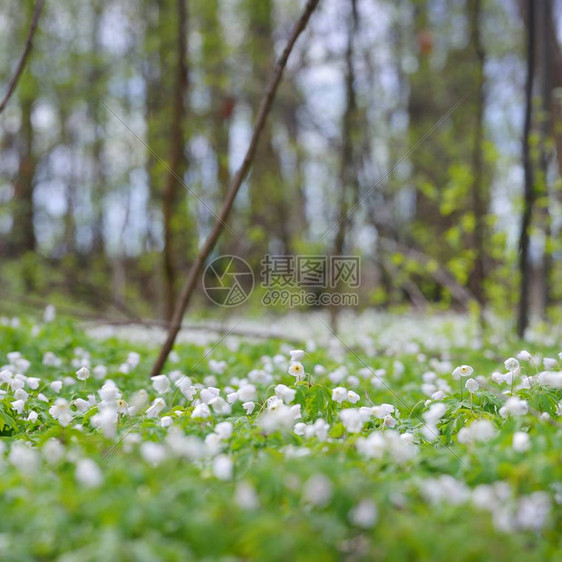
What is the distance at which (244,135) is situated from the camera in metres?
19.9

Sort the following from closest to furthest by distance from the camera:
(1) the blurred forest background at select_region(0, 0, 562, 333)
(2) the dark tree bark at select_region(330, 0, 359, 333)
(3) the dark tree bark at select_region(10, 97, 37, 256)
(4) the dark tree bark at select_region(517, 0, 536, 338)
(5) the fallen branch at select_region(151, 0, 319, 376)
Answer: (5) the fallen branch at select_region(151, 0, 319, 376) < (4) the dark tree bark at select_region(517, 0, 536, 338) < (2) the dark tree bark at select_region(330, 0, 359, 333) < (1) the blurred forest background at select_region(0, 0, 562, 333) < (3) the dark tree bark at select_region(10, 97, 37, 256)

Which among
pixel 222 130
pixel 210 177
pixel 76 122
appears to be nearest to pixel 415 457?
pixel 222 130

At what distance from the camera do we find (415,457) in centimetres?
221

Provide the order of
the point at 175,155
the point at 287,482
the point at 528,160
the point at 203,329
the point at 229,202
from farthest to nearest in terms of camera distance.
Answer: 1. the point at 175,155
2. the point at 528,160
3. the point at 203,329
4. the point at 229,202
5. the point at 287,482

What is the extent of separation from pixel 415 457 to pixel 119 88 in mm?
16588

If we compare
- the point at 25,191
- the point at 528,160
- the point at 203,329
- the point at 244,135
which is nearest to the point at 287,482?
the point at 203,329

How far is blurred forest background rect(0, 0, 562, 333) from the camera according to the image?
12.8 meters

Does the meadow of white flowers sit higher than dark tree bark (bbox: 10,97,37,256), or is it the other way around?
dark tree bark (bbox: 10,97,37,256)

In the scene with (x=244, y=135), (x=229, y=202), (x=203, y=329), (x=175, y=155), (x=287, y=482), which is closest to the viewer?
(x=287, y=482)

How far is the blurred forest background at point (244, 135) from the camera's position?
1277cm

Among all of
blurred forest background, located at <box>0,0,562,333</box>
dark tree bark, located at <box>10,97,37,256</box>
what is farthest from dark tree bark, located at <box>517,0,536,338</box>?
dark tree bark, located at <box>10,97,37,256</box>

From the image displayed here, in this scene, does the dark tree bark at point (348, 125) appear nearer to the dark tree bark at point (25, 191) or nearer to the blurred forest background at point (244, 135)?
the blurred forest background at point (244, 135)

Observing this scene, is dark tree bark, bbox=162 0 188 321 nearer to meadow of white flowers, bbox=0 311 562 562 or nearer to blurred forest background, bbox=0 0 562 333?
blurred forest background, bbox=0 0 562 333

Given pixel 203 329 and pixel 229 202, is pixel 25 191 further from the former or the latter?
pixel 229 202
